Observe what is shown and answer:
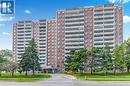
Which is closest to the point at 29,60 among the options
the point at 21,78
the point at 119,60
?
the point at 21,78

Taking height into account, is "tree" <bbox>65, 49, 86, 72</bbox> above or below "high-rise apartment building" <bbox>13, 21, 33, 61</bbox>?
below

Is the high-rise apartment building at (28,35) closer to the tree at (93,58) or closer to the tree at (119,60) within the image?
the tree at (93,58)

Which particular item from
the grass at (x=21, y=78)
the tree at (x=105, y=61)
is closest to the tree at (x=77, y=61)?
the tree at (x=105, y=61)

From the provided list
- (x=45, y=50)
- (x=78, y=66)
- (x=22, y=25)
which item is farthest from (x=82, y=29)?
(x=78, y=66)

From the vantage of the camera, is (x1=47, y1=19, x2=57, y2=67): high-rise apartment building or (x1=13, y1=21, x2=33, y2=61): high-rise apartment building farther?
(x1=13, y1=21, x2=33, y2=61): high-rise apartment building

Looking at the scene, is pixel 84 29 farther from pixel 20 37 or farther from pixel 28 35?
pixel 20 37

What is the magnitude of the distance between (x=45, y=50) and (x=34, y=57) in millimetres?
69708

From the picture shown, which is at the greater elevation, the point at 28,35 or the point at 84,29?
the point at 84,29

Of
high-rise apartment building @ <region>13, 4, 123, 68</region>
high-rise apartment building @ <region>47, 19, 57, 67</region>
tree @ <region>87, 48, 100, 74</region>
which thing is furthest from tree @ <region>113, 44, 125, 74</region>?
high-rise apartment building @ <region>47, 19, 57, 67</region>

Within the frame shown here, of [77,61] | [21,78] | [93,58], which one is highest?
[93,58]

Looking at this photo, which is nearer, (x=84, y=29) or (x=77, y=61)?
(x=77, y=61)

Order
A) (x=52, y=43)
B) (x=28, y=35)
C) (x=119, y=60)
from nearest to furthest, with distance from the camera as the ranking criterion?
(x=119, y=60)
(x=52, y=43)
(x=28, y=35)

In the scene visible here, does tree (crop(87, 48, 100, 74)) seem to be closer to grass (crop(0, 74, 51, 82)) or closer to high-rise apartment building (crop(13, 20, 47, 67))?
grass (crop(0, 74, 51, 82))

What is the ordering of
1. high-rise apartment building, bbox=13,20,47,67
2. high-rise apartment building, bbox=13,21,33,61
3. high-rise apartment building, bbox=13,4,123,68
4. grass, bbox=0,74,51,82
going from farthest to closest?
1. high-rise apartment building, bbox=13,21,33,61
2. high-rise apartment building, bbox=13,20,47,67
3. high-rise apartment building, bbox=13,4,123,68
4. grass, bbox=0,74,51,82
